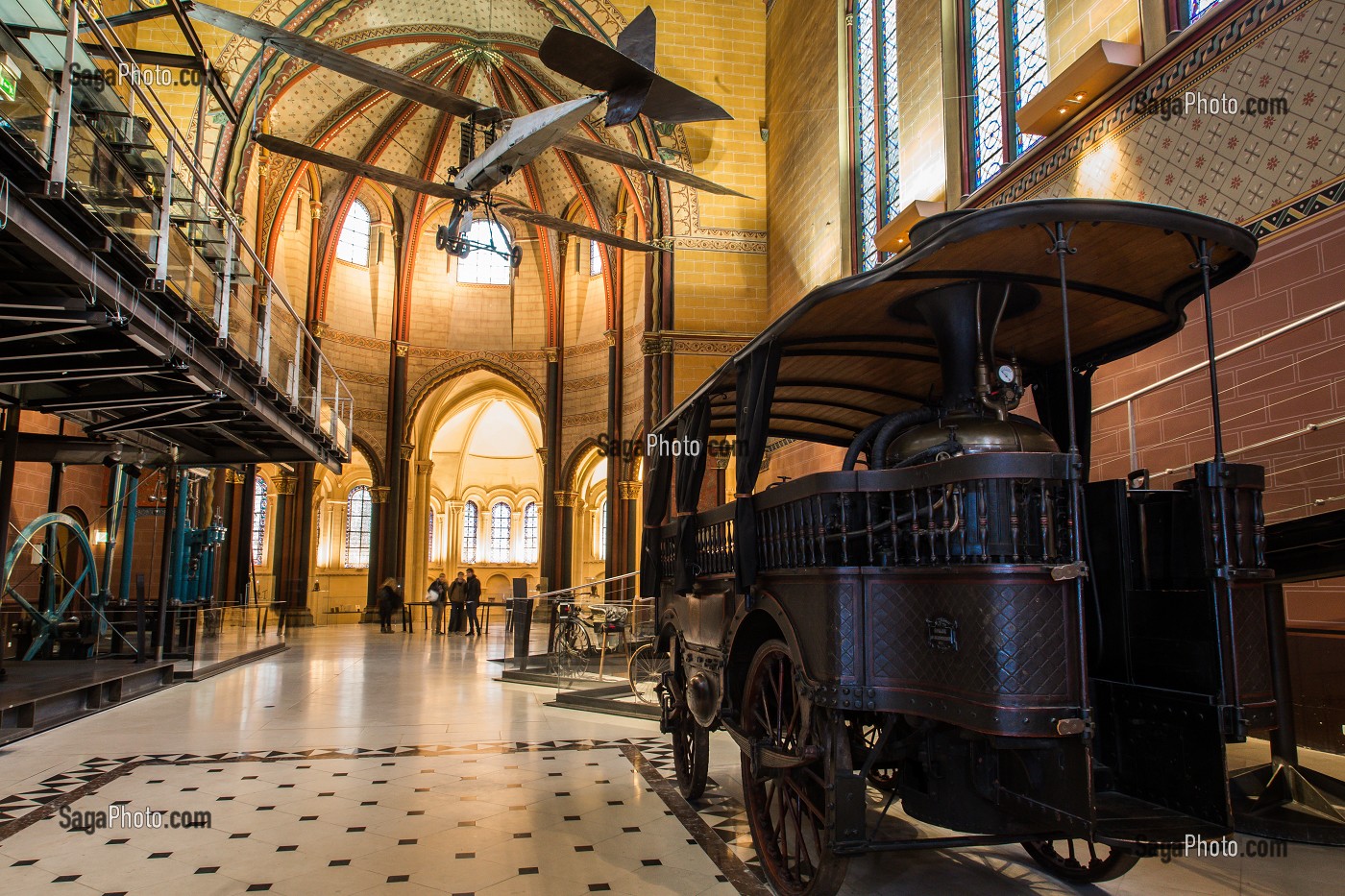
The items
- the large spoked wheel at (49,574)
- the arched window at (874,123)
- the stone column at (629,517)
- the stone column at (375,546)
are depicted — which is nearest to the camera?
the large spoked wheel at (49,574)

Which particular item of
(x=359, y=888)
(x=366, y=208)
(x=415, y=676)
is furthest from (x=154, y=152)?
(x=366, y=208)

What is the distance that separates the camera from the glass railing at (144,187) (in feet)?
16.6

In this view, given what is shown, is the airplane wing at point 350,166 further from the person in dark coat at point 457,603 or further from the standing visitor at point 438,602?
the standing visitor at point 438,602

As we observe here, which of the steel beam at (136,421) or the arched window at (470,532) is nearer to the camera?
the steel beam at (136,421)

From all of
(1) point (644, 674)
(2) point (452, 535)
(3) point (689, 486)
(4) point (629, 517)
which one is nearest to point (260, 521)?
(2) point (452, 535)

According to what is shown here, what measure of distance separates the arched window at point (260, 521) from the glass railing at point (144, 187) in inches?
693

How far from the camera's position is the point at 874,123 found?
43.4 ft

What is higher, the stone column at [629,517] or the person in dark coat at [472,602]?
the stone column at [629,517]

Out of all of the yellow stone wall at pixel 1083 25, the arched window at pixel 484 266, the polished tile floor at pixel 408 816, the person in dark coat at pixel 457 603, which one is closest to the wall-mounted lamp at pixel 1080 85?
the yellow stone wall at pixel 1083 25

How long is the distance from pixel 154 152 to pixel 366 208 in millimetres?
20137

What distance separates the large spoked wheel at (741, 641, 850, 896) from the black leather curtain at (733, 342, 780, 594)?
0.37 metres

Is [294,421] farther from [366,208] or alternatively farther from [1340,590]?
[366,208]

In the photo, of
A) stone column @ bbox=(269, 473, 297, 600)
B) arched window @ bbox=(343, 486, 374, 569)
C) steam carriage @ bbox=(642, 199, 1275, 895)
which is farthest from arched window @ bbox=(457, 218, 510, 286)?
steam carriage @ bbox=(642, 199, 1275, 895)

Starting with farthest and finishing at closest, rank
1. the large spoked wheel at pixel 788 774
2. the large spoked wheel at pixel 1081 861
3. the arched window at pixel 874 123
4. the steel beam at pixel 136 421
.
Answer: the arched window at pixel 874 123 → the steel beam at pixel 136 421 → the large spoked wheel at pixel 1081 861 → the large spoked wheel at pixel 788 774
